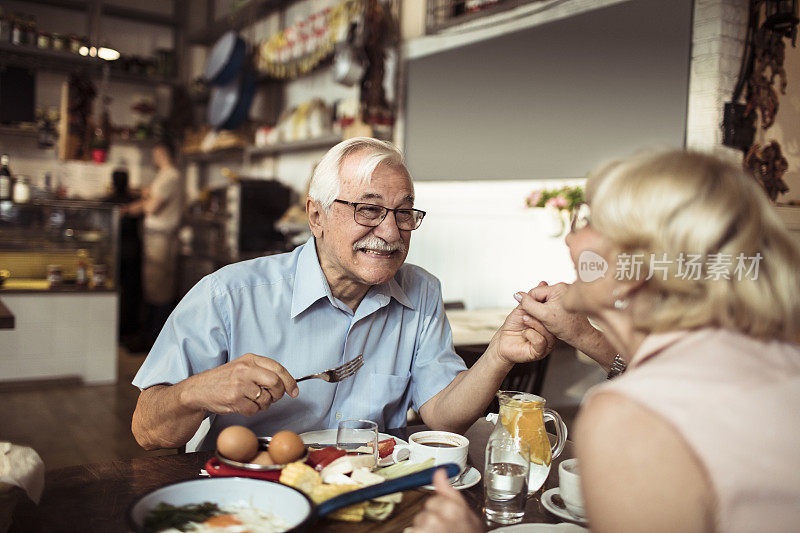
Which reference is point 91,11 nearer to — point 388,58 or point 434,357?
point 388,58

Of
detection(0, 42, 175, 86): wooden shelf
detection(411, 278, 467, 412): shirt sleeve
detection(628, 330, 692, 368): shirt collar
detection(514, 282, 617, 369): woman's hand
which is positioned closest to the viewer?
detection(628, 330, 692, 368): shirt collar

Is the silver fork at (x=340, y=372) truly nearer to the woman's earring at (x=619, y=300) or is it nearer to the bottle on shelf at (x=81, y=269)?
the woman's earring at (x=619, y=300)

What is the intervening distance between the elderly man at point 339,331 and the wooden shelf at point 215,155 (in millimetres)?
5231

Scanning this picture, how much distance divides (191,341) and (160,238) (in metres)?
5.47

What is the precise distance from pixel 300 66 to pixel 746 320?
5.26 meters

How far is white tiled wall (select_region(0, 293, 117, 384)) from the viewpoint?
16.2 feet

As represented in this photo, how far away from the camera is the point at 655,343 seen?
31.8 inches

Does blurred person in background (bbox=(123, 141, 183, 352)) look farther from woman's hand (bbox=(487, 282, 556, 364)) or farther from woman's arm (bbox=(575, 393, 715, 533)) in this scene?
woman's arm (bbox=(575, 393, 715, 533))

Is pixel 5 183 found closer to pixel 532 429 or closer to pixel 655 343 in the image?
pixel 532 429

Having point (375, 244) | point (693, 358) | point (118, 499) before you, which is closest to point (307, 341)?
point (375, 244)

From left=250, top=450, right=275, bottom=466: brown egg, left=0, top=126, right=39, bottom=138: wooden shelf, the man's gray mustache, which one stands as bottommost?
left=250, top=450, right=275, bottom=466: brown egg

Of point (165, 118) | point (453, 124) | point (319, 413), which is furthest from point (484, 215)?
point (165, 118)

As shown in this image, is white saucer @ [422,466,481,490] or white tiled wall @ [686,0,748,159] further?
white tiled wall @ [686,0,748,159]

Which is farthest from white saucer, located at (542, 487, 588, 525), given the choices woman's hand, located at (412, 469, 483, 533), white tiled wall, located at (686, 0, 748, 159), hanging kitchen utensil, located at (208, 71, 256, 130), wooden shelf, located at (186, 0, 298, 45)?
wooden shelf, located at (186, 0, 298, 45)
